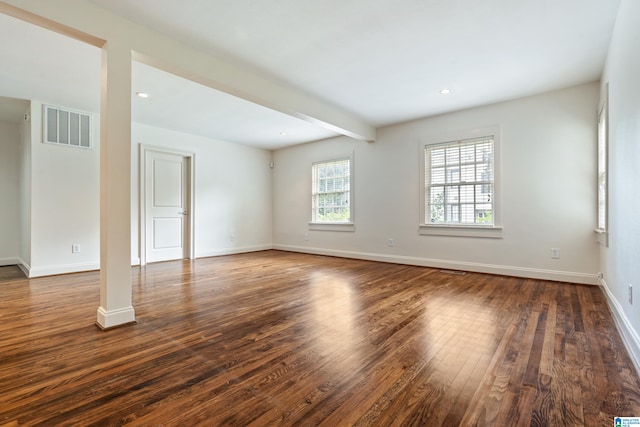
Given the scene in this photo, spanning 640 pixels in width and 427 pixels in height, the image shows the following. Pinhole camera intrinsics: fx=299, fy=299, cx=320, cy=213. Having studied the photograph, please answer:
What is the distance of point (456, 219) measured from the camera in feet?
16.3

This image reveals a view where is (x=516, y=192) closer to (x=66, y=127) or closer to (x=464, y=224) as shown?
(x=464, y=224)

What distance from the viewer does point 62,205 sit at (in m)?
4.67

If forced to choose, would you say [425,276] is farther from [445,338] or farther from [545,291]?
[445,338]

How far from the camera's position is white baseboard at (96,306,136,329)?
2445 millimetres

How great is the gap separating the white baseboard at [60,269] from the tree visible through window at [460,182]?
572 cm

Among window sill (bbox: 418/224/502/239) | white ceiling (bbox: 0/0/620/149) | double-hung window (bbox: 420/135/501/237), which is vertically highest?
white ceiling (bbox: 0/0/620/149)

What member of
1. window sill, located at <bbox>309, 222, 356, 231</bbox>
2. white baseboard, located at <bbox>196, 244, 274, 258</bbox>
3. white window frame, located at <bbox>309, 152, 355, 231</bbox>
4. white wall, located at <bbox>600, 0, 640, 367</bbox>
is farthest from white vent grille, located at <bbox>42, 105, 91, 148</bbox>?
white wall, located at <bbox>600, 0, 640, 367</bbox>

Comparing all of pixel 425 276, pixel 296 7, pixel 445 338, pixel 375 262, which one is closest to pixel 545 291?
pixel 425 276

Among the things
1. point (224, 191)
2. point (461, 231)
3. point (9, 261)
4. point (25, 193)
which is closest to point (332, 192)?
point (224, 191)

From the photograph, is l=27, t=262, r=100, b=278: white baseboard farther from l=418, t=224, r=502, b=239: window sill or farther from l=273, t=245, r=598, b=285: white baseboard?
l=418, t=224, r=502, b=239: window sill

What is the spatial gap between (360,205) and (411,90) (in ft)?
8.48

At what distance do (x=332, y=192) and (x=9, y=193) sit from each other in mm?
6143

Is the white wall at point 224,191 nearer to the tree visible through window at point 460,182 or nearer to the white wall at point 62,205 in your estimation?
the white wall at point 62,205

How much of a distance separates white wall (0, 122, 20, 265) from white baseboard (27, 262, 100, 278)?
1.72 m
